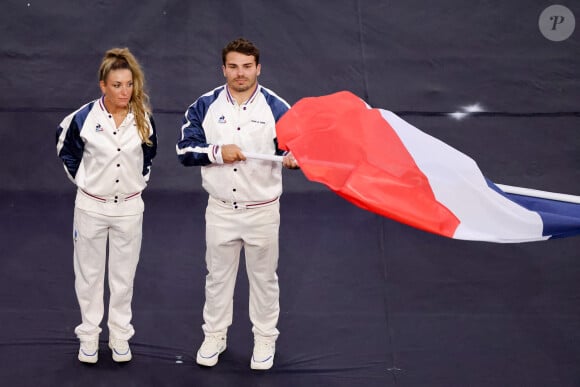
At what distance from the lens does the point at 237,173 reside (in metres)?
4.04

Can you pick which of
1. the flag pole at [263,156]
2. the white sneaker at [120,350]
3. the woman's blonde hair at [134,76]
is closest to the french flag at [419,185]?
the flag pole at [263,156]

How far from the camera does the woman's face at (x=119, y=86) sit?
394cm

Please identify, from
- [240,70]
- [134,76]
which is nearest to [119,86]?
[134,76]

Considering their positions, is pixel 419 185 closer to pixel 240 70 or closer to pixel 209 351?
pixel 240 70

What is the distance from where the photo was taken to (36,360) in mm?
4234

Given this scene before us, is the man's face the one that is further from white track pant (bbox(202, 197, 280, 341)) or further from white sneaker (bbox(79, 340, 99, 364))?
white sneaker (bbox(79, 340, 99, 364))

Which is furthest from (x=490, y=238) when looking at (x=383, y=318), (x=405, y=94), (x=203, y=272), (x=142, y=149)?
(x=405, y=94)

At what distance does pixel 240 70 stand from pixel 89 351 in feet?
4.62

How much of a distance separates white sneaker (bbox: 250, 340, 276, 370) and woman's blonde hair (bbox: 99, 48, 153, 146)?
3.38 feet

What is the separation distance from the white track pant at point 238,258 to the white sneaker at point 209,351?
0.03 m

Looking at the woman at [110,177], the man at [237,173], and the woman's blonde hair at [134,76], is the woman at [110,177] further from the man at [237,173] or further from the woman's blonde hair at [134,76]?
the man at [237,173]

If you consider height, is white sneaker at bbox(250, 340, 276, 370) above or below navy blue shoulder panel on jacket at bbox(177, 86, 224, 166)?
below

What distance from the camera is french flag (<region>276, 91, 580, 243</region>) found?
11.7 ft

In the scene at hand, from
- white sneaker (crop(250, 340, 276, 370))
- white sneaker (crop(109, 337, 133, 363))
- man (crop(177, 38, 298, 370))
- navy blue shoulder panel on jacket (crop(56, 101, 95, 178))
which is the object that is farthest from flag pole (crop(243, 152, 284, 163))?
white sneaker (crop(109, 337, 133, 363))
